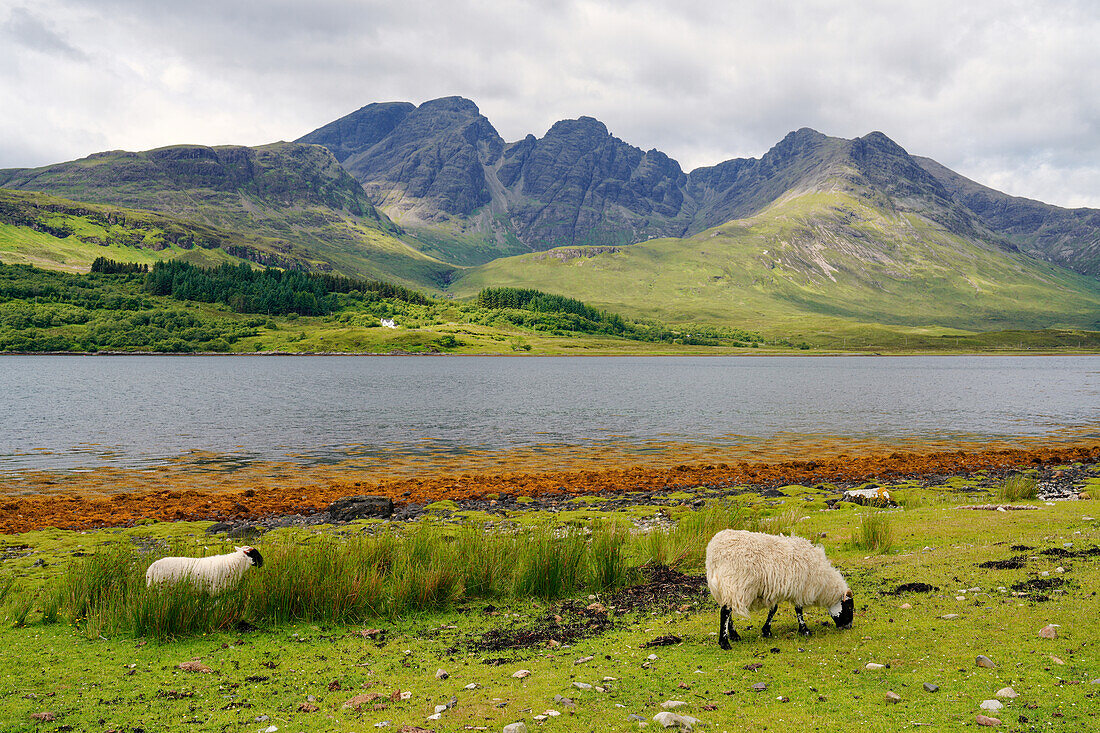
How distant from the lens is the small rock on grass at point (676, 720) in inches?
308

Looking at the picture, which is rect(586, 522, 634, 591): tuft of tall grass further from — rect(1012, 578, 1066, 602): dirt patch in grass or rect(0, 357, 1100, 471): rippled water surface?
rect(0, 357, 1100, 471): rippled water surface

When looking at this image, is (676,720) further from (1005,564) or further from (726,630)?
(1005,564)

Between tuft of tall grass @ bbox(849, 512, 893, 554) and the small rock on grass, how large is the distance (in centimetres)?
1182

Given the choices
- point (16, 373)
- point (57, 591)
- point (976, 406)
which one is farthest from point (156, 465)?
point (16, 373)

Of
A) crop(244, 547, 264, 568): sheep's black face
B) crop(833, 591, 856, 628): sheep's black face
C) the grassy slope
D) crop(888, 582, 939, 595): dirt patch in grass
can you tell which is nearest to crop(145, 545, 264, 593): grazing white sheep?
crop(244, 547, 264, 568): sheep's black face

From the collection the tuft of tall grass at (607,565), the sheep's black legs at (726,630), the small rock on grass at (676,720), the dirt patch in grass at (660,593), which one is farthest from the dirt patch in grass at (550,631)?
the small rock on grass at (676,720)

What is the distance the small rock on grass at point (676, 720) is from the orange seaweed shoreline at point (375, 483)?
2133cm

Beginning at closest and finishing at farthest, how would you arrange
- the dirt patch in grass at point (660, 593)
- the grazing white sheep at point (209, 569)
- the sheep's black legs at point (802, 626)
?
the sheep's black legs at point (802, 626) → the grazing white sheep at point (209, 569) → the dirt patch in grass at point (660, 593)

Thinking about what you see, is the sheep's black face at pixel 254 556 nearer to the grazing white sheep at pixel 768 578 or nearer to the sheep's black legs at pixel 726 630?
the grazing white sheep at pixel 768 578

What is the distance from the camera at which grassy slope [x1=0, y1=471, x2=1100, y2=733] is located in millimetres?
8219

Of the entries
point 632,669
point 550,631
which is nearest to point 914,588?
point 632,669

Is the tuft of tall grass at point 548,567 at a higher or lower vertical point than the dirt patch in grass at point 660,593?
higher

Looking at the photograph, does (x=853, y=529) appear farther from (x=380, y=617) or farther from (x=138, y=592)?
(x=138, y=592)

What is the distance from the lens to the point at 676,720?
788 centimetres
